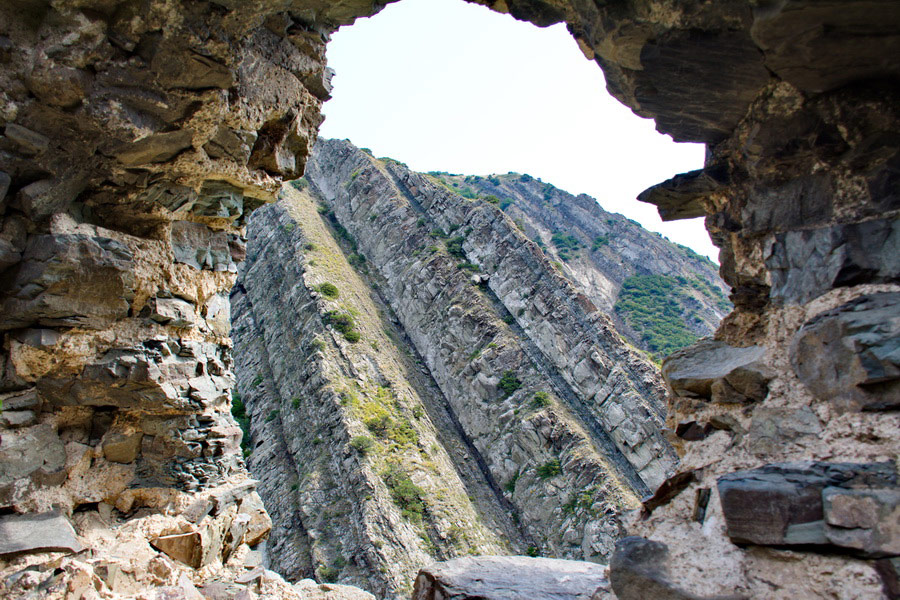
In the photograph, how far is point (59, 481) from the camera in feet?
16.4

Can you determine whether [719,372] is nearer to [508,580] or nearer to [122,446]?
[508,580]

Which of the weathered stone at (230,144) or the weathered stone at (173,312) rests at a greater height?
the weathered stone at (230,144)

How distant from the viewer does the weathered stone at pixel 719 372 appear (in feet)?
11.4

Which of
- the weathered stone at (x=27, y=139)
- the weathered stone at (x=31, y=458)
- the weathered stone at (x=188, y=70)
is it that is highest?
the weathered stone at (x=188, y=70)

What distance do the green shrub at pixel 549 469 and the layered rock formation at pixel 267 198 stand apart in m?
20.6

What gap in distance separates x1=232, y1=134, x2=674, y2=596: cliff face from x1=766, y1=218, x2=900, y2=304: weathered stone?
17510 millimetres

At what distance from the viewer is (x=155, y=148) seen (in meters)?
4.96

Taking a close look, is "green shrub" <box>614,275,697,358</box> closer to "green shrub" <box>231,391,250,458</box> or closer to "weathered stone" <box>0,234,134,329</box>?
"green shrub" <box>231,391,250,458</box>

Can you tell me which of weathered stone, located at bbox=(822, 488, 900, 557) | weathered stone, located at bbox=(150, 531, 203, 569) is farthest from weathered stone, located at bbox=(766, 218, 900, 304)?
weathered stone, located at bbox=(150, 531, 203, 569)

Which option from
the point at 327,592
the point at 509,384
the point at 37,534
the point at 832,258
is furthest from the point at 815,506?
the point at 509,384

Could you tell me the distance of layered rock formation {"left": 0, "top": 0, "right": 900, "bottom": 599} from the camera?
2.96 m

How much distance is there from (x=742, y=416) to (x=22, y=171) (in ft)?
19.2

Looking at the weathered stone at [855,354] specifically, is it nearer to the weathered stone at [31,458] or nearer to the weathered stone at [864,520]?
the weathered stone at [864,520]

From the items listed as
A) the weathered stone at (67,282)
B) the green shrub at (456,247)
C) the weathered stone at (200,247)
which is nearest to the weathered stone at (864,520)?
the weathered stone at (67,282)
